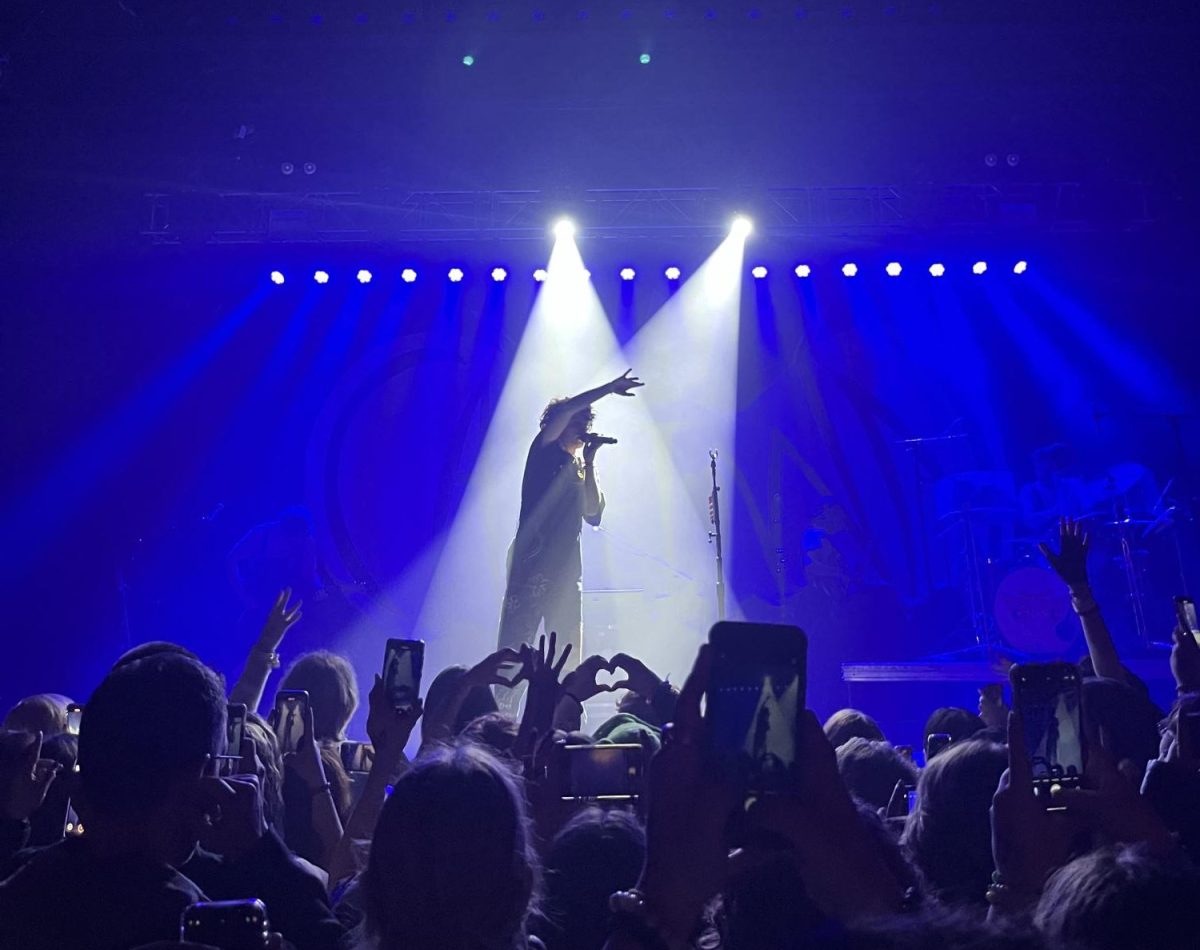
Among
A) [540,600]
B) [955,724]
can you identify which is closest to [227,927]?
[955,724]

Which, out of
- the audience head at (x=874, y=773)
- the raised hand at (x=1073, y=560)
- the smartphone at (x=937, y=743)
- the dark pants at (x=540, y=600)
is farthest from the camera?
the dark pants at (x=540, y=600)

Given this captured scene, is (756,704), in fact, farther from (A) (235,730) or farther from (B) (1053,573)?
(B) (1053,573)

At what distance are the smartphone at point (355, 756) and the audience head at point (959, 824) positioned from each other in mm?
1902

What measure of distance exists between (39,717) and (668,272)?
361 inches

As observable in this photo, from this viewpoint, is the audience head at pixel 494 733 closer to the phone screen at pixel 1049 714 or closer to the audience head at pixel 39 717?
the phone screen at pixel 1049 714

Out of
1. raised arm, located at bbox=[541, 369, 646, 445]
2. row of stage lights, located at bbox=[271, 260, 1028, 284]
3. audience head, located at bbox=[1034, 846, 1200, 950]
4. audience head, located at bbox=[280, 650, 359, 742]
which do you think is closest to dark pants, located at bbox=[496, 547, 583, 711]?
raised arm, located at bbox=[541, 369, 646, 445]

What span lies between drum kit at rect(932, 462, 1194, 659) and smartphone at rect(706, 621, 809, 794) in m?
9.19

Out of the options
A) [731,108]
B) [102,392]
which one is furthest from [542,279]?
[102,392]

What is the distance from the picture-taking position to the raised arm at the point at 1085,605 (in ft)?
10.4

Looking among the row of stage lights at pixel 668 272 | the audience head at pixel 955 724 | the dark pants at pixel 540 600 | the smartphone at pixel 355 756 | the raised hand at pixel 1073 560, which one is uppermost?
the row of stage lights at pixel 668 272

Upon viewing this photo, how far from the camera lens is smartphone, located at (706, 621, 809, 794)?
4.44ft

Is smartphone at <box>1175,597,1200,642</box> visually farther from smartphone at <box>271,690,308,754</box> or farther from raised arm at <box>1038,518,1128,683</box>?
smartphone at <box>271,690,308,754</box>

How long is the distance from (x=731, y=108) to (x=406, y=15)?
3.01 meters

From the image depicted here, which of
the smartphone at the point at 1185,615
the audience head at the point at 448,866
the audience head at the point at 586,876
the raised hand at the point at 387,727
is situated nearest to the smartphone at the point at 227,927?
the audience head at the point at 448,866
